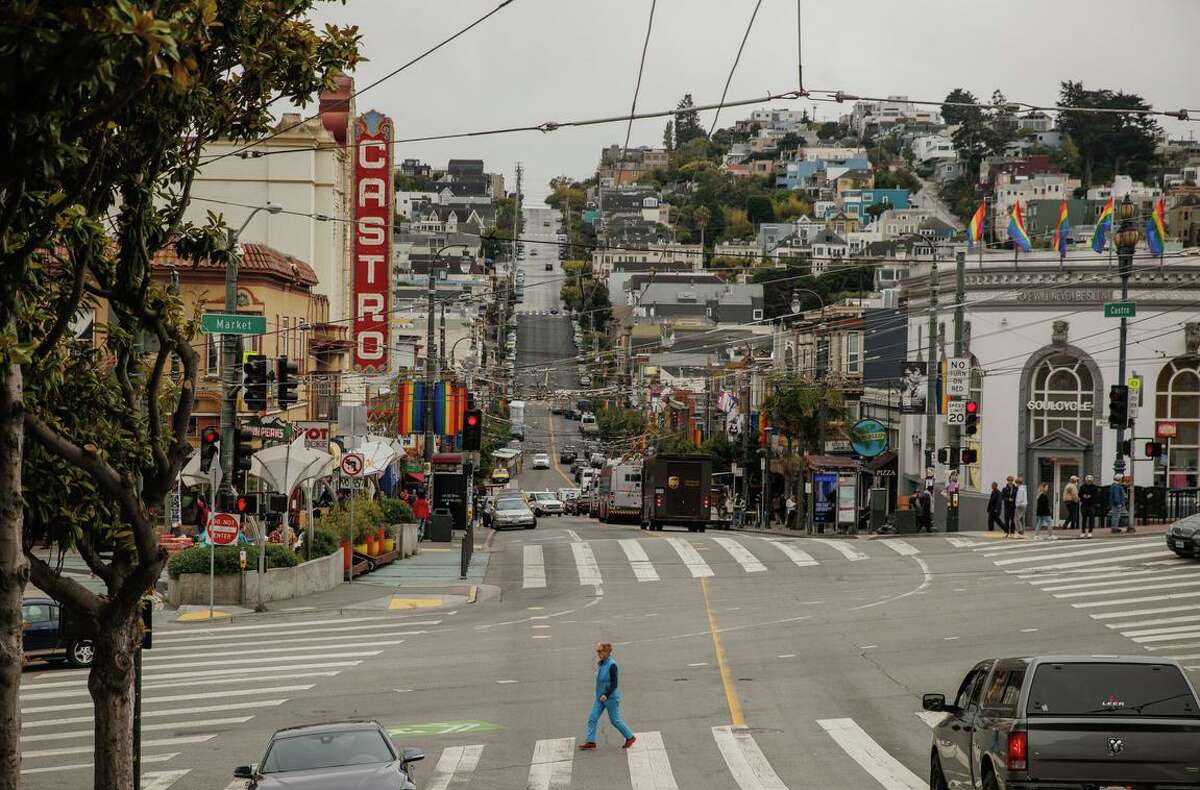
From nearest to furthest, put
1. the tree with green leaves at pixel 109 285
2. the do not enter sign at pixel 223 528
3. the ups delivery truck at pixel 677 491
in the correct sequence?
1. the tree with green leaves at pixel 109 285
2. the do not enter sign at pixel 223 528
3. the ups delivery truck at pixel 677 491

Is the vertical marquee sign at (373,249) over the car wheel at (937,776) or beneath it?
over

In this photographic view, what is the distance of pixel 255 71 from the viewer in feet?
48.4

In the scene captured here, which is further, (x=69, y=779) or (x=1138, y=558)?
(x=1138, y=558)

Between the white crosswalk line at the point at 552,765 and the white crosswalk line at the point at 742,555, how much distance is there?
67.4 feet

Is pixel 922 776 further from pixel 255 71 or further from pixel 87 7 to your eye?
pixel 87 7

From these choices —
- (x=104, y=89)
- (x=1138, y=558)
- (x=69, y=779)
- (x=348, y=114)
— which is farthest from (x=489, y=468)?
(x=104, y=89)

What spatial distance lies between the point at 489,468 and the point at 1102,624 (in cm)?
7664

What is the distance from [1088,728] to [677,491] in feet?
157

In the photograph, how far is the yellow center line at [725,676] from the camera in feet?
70.8

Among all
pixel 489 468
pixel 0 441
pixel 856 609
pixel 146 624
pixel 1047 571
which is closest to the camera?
pixel 0 441

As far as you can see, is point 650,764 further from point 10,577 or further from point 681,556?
point 681,556

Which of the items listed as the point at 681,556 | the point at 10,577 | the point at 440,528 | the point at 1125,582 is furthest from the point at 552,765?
the point at 440,528

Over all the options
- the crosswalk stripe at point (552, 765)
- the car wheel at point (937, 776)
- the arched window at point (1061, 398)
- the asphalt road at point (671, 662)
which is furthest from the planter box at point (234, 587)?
the arched window at point (1061, 398)

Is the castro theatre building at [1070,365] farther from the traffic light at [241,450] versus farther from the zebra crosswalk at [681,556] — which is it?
the traffic light at [241,450]
